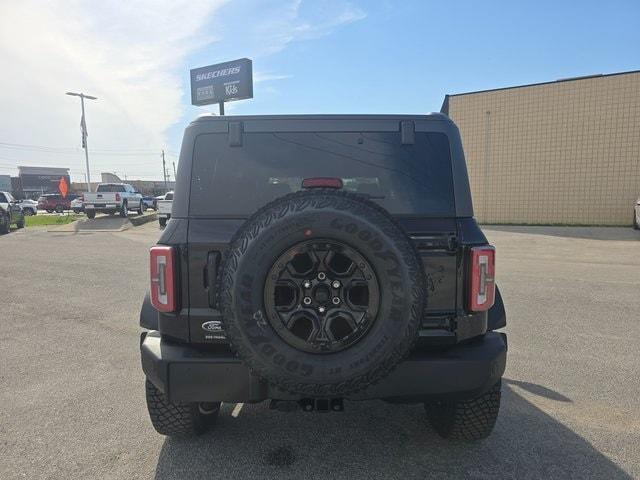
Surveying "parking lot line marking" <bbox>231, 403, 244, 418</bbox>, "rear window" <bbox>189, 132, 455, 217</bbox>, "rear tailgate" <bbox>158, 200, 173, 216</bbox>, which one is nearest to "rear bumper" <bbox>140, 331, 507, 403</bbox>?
"rear window" <bbox>189, 132, 455, 217</bbox>

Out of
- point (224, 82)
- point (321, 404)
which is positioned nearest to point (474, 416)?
point (321, 404)

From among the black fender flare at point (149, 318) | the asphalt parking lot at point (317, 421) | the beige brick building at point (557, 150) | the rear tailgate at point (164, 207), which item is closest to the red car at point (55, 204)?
the rear tailgate at point (164, 207)

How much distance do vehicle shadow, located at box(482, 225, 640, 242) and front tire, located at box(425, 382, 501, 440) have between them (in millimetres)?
14989

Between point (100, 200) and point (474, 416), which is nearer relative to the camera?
point (474, 416)

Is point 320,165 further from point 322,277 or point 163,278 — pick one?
point 163,278

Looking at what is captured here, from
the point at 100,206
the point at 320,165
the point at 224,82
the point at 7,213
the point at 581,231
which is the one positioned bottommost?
the point at 581,231

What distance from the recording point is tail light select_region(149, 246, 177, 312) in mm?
2355

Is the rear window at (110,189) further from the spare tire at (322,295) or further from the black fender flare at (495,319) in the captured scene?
the black fender flare at (495,319)

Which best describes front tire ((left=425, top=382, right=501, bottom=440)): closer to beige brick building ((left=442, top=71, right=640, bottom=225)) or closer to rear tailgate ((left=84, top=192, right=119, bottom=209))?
beige brick building ((left=442, top=71, right=640, bottom=225))

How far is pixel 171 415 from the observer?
274 centimetres

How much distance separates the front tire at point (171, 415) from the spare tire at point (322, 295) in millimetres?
935

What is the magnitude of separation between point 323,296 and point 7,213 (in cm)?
2139

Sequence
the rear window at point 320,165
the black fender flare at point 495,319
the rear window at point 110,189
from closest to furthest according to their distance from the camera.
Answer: the rear window at point 320,165 → the black fender flare at point 495,319 → the rear window at point 110,189

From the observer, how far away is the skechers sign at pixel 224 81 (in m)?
30.2
